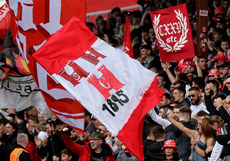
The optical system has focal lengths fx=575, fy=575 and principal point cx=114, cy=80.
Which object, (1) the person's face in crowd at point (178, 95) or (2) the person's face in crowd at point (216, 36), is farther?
(2) the person's face in crowd at point (216, 36)

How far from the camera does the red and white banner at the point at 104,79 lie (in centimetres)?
716

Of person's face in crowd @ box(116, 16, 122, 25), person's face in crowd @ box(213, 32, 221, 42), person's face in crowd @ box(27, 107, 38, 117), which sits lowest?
person's face in crowd @ box(27, 107, 38, 117)

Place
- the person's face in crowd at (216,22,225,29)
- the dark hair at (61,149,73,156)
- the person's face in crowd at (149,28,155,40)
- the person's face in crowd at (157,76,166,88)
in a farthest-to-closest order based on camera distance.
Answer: the person's face in crowd at (149,28,155,40)
the person's face in crowd at (216,22,225,29)
the person's face in crowd at (157,76,166,88)
the dark hair at (61,149,73,156)

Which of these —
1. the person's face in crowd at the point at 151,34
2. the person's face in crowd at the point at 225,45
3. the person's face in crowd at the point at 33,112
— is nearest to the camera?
the person's face in crowd at the point at 225,45

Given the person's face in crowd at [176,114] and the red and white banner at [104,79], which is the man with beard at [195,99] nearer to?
the person's face in crowd at [176,114]

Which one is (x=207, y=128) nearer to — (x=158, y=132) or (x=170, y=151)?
(x=170, y=151)

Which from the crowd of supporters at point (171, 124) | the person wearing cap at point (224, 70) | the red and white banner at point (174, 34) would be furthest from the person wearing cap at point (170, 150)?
the red and white banner at point (174, 34)

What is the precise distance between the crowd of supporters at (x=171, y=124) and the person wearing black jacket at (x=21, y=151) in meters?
0.02

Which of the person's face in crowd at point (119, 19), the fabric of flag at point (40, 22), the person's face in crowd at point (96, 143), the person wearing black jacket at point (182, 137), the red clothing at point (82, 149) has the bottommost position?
the person's face in crowd at point (119, 19)

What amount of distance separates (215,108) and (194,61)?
3.18m

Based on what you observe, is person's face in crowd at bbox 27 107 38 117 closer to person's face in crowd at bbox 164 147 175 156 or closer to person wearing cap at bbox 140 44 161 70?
person wearing cap at bbox 140 44 161 70

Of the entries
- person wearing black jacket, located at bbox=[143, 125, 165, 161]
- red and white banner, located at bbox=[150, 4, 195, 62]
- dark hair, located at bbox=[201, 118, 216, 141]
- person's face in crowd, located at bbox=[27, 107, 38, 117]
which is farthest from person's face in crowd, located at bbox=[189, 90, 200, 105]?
person's face in crowd, located at bbox=[27, 107, 38, 117]

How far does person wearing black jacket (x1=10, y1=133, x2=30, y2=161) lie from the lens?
9734mm

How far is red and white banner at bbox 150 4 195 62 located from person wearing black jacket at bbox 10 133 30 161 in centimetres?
369
